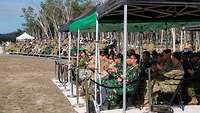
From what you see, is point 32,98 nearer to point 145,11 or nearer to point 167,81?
point 145,11

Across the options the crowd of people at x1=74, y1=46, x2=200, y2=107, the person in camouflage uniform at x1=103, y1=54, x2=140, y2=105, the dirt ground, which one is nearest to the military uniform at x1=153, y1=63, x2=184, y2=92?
the crowd of people at x1=74, y1=46, x2=200, y2=107

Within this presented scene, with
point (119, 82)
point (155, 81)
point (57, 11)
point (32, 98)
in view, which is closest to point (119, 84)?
point (119, 82)

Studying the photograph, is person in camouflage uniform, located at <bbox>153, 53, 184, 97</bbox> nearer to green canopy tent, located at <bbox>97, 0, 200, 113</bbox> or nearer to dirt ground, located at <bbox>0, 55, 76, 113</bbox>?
green canopy tent, located at <bbox>97, 0, 200, 113</bbox>

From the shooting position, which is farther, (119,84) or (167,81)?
(119,84)

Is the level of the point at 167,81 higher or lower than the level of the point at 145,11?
lower

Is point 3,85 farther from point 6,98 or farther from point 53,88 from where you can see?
point 6,98

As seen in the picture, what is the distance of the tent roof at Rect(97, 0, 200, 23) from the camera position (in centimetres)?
781

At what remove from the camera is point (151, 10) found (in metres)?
10.0

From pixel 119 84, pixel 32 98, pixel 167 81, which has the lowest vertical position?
pixel 32 98

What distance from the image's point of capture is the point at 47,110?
1152cm

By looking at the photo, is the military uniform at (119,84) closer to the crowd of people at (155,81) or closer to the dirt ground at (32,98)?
the crowd of people at (155,81)

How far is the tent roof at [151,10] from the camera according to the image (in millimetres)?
7811

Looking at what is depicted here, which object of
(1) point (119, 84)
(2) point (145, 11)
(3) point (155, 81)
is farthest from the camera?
(2) point (145, 11)

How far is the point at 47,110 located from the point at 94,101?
6.99 feet
